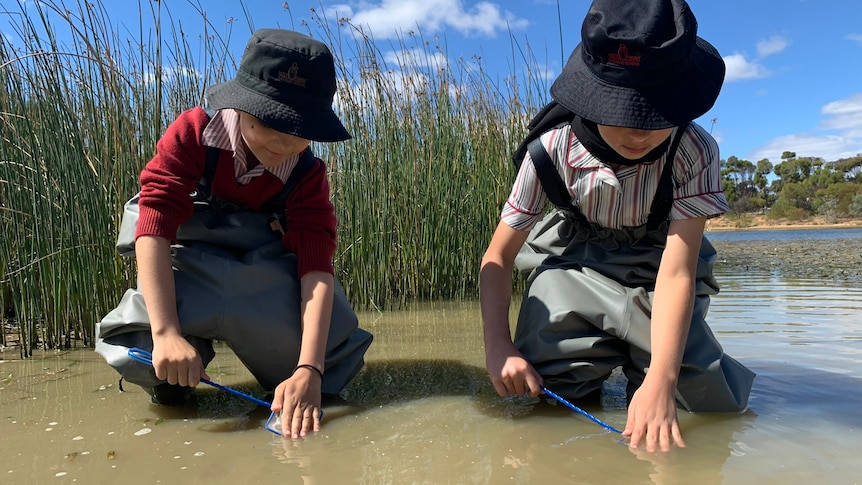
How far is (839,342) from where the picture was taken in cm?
204

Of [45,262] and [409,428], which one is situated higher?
[45,262]

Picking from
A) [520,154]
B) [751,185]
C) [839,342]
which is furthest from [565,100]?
[751,185]

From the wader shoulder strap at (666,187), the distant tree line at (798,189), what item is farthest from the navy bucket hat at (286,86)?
the distant tree line at (798,189)

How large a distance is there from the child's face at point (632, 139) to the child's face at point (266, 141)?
0.62m

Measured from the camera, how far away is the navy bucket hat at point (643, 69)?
107 centimetres

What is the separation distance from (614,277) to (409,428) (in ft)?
1.99

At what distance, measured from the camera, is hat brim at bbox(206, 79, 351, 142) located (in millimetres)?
1216

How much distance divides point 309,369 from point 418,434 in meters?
0.27

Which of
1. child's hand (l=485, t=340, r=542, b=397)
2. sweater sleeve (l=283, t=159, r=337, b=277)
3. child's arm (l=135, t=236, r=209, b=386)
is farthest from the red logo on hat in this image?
child's arm (l=135, t=236, r=209, b=386)

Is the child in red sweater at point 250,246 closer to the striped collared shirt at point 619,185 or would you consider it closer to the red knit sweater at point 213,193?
the red knit sweater at point 213,193

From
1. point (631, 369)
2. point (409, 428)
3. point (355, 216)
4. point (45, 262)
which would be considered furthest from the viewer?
point (355, 216)

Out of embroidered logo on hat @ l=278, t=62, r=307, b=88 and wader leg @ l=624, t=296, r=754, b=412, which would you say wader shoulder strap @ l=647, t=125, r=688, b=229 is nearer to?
wader leg @ l=624, t=296, r=754, b=412

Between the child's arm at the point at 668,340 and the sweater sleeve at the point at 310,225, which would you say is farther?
the sweater sleeve at the point at 310,225

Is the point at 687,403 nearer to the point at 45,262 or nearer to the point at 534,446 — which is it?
the point at 534,446
